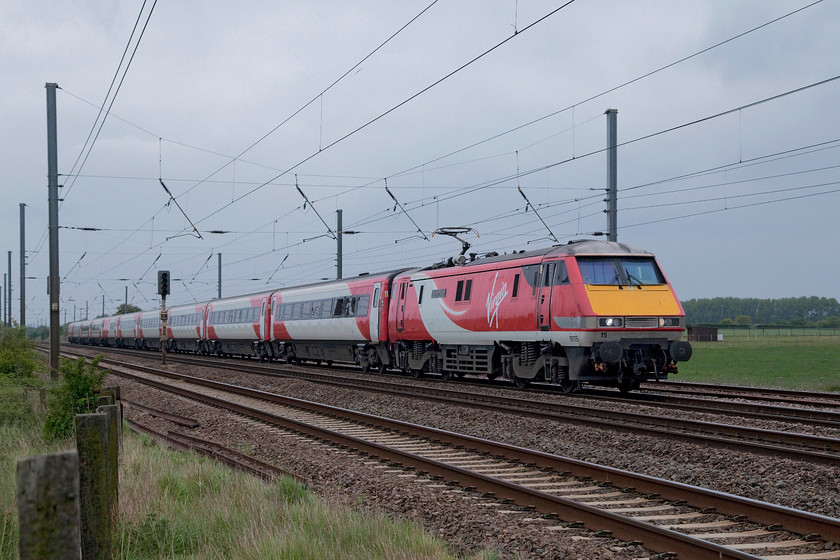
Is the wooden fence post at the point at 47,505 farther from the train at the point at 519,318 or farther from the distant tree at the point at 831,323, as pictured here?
the distant tree at the point at 831,323

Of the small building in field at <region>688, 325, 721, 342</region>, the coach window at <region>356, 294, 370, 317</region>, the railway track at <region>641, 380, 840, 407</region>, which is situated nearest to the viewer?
the railway track at <region>641, 380, 840, 407</region>

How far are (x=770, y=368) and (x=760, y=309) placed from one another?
98.1 metres

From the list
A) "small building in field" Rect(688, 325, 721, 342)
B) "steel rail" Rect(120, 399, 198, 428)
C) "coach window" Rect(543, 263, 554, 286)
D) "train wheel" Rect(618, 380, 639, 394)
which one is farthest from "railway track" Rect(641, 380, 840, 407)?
"small building in field" Rect(688, 325, 721, 342)

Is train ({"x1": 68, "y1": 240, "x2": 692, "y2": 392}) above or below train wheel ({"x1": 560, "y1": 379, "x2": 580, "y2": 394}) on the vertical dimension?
above

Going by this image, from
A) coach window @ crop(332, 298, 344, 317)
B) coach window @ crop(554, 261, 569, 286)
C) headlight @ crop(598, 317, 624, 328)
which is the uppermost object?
coach window @ crop(554, 261, 569, 286)

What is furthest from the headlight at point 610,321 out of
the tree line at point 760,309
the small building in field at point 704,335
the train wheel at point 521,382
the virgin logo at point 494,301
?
the tree line at point 760,309

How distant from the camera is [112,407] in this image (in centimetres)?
697

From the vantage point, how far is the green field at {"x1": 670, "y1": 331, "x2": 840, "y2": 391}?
25.2m

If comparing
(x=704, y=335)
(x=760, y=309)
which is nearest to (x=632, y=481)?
(x=704, y=335)

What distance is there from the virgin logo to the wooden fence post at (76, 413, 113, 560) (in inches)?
575

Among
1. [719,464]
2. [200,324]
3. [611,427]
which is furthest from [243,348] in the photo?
[719,464]

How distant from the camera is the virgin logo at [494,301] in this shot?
19547 millimetres

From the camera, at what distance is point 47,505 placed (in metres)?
3.13

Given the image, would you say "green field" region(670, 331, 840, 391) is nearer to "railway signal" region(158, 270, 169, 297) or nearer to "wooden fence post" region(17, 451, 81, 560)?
"railway signal" region(158, 270, 169, 297)
